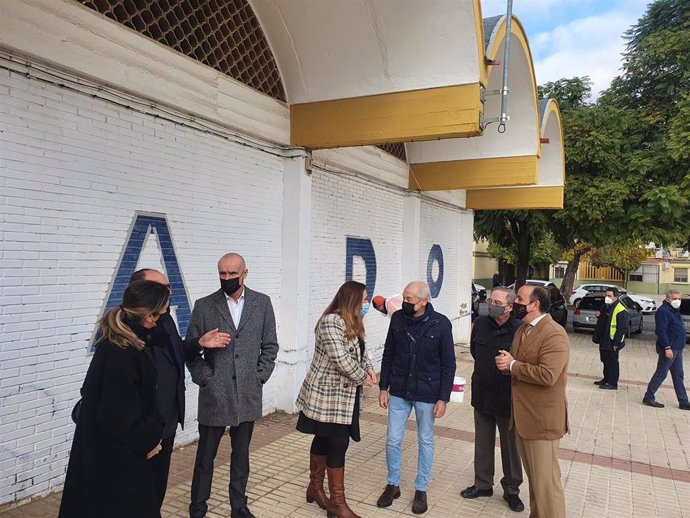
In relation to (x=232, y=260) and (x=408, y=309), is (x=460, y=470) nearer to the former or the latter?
(x=408, y=309)

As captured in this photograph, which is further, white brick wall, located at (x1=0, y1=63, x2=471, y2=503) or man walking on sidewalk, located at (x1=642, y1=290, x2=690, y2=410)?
man walking on sidewalk, located at (x1=642, y1=290, x2=690, y2=410)

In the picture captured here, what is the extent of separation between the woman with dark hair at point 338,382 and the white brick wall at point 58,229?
2009 millimetres

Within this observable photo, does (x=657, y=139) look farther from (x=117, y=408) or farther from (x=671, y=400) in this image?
(x=117, y=408)

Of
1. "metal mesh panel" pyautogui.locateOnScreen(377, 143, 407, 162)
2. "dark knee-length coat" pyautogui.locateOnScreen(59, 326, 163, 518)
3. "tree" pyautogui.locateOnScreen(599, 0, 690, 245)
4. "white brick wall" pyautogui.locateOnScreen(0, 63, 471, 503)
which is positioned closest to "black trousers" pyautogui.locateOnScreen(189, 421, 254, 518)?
"dark knee-length coat" pyautogui.locateOnScreen(59, 326, 163, 518)

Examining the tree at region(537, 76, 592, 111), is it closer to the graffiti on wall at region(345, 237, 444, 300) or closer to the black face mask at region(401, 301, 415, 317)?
the graffiti on wall at region(345, 237, 444, 300)

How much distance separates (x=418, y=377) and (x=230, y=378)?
4.77 feet

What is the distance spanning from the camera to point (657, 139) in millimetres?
14273

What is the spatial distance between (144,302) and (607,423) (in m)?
6.60

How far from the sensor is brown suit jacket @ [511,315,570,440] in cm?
362

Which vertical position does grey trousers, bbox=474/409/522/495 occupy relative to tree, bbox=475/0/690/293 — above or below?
below

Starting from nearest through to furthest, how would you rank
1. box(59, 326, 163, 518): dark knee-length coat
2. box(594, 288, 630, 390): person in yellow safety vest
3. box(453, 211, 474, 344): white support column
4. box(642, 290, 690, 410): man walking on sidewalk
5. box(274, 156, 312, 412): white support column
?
box(59, 326, 163, 518): dark knee-length coat
box(274, 156, 312, 412): white support column
box(642, 290, 690, 410): man walking on sidewalk
box(594, 288, 630, 390): person in yellow safety vest
box(453, 211, 474, 344): white support column

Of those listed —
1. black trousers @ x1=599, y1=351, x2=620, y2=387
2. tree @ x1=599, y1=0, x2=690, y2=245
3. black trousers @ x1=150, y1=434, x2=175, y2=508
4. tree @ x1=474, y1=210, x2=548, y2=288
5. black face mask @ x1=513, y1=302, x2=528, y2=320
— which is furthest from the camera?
tree @ x1=474, y1=210, x2=548, y2=288

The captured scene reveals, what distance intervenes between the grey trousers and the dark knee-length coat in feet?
9.86

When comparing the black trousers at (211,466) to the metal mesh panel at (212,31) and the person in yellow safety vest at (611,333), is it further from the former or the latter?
the person in yellow safety vest at (611,333)
